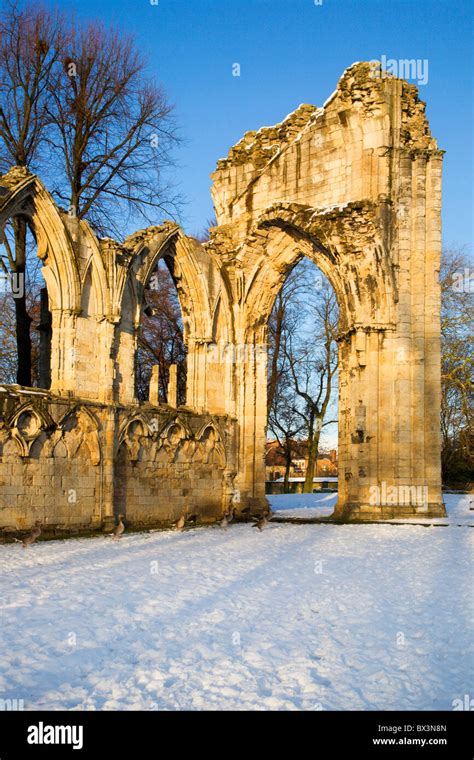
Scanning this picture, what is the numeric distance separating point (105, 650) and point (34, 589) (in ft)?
6.54

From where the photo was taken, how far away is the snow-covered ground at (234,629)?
4219mm

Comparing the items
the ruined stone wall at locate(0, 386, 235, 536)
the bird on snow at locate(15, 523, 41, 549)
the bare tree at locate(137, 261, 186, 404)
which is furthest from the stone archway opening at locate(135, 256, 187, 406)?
the bird on snow at locate(15, 523, 41, 549)

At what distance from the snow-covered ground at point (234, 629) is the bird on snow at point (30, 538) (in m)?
0.19

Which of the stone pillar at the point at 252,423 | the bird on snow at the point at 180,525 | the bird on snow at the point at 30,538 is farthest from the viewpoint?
the stone pillar at the point at 252,423

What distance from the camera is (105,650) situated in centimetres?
496

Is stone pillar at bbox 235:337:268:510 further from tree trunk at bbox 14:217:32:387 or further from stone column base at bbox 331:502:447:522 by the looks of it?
tree trunk at bbox 14:217:32:387

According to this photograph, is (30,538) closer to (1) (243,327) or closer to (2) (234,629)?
(2) (234,629)

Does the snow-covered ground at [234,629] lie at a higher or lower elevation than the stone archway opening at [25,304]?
lower

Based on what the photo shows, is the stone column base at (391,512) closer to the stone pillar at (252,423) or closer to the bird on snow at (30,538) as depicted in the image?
the stone pillar at (252,423)

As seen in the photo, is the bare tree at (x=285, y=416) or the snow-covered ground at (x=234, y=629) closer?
the snow-covered ground at (x=234, y=629)

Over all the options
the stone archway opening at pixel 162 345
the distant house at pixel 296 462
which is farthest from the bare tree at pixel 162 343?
the distant house at pixel 296 462

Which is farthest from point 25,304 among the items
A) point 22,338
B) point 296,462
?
point 296,462

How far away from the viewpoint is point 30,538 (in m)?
10.0
